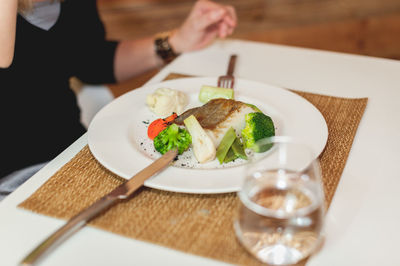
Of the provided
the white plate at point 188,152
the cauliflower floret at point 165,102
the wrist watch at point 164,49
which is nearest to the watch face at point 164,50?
the wrist watch at point 164,49

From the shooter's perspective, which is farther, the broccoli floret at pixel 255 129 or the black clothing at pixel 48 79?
the black clothing at pixel 48 79

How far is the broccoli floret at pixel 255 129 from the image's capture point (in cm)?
88

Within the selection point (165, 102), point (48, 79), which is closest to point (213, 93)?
point (165, 102)

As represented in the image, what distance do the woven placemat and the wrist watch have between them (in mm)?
703

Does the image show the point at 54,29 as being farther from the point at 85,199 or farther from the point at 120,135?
the point at 85,199

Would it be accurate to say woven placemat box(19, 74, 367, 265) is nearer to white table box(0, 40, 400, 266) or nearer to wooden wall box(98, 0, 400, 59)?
white table box(0, 40, 400, 266)

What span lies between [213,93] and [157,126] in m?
0.20

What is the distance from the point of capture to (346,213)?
765 mm

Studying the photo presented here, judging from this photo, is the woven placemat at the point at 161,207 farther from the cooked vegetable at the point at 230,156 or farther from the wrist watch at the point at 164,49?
the wrist watch at the point at 164,49

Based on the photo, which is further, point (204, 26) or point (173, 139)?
point (204, 26)

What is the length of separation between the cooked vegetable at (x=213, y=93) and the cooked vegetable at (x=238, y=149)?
0.67 feet

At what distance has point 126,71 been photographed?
1684mm

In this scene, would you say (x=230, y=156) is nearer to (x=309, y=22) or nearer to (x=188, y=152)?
(x=188, y=152)

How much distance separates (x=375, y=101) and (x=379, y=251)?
539 millimetres
